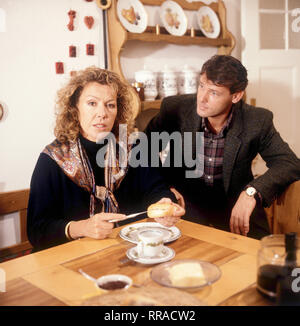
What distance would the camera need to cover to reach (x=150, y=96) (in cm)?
254

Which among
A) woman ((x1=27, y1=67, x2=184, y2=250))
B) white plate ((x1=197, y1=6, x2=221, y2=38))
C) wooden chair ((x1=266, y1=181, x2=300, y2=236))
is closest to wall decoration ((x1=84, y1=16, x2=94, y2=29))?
woman ((x1=27, y1=67, x2=184, y2=250))

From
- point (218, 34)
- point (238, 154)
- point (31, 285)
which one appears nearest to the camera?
point (31, 285)

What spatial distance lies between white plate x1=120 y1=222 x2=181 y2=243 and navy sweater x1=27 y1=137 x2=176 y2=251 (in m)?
0.24

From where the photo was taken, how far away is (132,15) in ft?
8.12

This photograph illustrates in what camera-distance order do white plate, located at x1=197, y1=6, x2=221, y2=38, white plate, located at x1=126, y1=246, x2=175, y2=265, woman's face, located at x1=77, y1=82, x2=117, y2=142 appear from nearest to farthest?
white plate, located at x1=126, y1=246, x2=175, y2=265
woman's face, located at x1=77, y1=82, x2=117, y2=142
white plate, located at x1=197, y1=6, x2=221, y2=38

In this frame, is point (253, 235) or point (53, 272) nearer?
point (53, 272)

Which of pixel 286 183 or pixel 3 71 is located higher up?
pixel 3 71

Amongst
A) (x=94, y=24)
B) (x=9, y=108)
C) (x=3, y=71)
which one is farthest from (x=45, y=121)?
(x=94, y=24)

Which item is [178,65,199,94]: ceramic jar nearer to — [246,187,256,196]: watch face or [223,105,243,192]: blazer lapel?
[223,105,243,192]: blazer lapel

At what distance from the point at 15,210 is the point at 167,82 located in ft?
4.37

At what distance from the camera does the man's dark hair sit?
1.97 m

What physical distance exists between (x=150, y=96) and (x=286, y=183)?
114 cm
